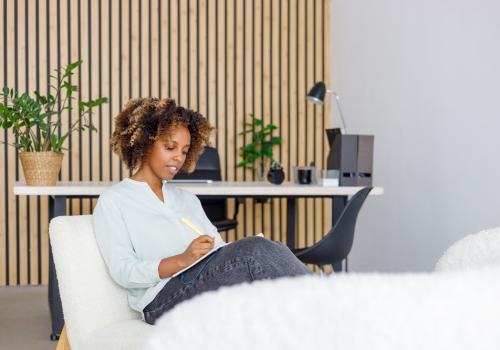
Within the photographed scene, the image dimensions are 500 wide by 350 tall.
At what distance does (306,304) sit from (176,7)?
541cm

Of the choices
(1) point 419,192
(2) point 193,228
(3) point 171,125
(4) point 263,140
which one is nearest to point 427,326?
(2) point 193,228

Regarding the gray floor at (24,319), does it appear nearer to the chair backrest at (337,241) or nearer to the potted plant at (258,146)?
the chair backrest at (337,241)

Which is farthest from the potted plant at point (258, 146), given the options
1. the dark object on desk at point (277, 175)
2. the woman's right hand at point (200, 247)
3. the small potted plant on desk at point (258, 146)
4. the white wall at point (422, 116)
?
the woman's right hand at point (200, 247)

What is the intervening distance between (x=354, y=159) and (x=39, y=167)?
177 cm

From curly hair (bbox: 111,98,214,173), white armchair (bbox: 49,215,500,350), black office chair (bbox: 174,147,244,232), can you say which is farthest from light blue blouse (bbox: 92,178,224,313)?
black office chair (bbox: 174,147,244,232)

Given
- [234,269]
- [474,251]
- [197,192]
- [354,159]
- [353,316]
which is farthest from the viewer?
[354,159]

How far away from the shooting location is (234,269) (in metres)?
1.63

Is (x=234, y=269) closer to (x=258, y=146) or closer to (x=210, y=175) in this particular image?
→ (x=210, y=175)

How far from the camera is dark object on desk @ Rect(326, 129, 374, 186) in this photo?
3822mm

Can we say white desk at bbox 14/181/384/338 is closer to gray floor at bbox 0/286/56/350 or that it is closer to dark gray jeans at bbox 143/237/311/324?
gray floor at bbox 0/286/56/350

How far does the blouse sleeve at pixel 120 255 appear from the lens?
1776 millimetres

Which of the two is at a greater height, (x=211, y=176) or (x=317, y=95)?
(x=317, y=95)

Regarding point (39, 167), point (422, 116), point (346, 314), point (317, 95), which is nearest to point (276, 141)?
point (317, 95)

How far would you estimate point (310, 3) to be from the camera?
19.6 feet
